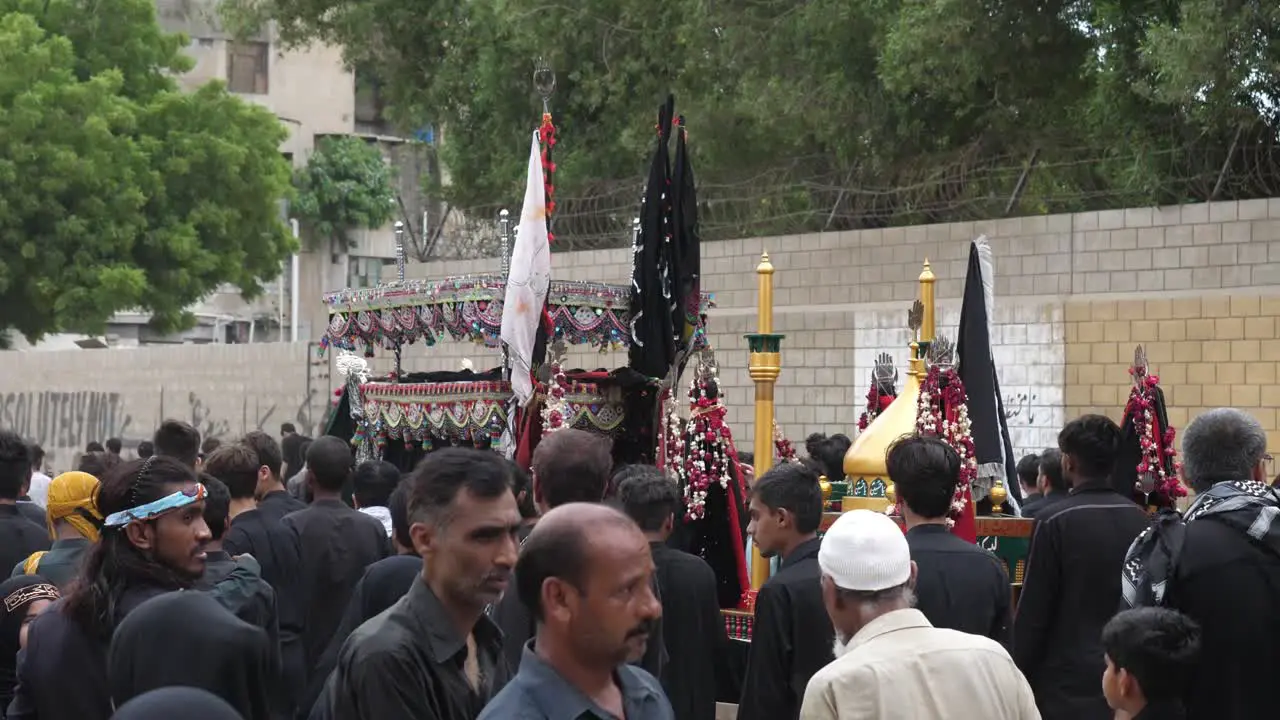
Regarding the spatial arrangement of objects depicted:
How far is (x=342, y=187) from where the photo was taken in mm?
46219

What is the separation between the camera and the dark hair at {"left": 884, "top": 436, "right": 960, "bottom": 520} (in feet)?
A: 19.2

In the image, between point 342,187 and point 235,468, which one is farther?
point 342,187

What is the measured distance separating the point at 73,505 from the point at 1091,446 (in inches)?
148

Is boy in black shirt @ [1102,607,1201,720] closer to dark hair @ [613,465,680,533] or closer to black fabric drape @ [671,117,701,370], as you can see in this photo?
dark hair @ [613,465,680,533]

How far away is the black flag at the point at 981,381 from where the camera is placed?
9.35 meters

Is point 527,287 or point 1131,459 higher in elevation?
point 527,287

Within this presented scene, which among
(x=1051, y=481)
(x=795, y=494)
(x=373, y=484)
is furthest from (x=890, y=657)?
(x=1051, y=481)

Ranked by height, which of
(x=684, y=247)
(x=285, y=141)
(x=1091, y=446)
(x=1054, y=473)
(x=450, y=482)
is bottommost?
(x=1054, y=473)

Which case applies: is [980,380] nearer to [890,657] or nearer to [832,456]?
[832,456]

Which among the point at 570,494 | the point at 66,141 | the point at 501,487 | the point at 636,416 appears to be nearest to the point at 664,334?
the point at 636,416

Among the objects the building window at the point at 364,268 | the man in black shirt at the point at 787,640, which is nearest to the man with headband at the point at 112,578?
the man in black shirt at the point at 787,640

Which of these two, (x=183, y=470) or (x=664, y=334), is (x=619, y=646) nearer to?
(x=183, y=470)

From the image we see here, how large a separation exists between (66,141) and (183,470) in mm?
27263

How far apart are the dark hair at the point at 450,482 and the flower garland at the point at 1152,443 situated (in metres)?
6.09
